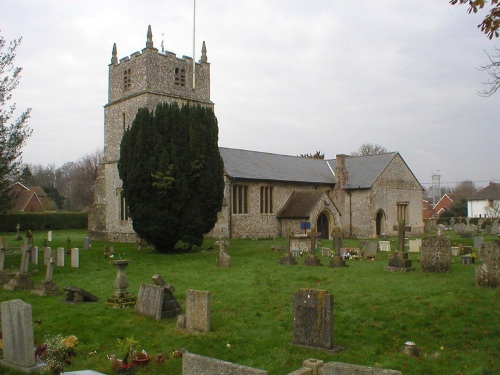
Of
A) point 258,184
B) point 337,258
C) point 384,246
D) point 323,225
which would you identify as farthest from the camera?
point 323,225

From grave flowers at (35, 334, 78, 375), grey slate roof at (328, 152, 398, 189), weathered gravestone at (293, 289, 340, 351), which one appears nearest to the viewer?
grave flowers at (35, 334, 78, 375)

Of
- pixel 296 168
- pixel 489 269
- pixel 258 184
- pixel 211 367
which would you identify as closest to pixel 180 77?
pixel 258 184

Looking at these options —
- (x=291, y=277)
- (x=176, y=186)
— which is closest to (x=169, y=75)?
(x=176, y=186)

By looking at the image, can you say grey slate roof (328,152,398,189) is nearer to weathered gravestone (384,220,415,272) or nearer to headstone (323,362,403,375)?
weathered gravestone (384,220,415,272)

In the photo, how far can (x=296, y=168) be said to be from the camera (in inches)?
1399

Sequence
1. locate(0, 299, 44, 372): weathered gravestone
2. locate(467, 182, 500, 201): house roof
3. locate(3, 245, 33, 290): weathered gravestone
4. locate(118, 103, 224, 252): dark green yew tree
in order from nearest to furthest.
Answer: locate(0, 299, 44, 372): weathered gravestone → locate(3, 245, 33, 290): weathered gravestone → locate(118, 103, 224, 252): dark green yew tree → locate(467, 182, 500, 201): house roof

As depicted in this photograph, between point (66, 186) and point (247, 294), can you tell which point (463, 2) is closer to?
point (247, 294)

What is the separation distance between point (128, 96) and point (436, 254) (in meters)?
20.0

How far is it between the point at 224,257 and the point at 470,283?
27.2 ft

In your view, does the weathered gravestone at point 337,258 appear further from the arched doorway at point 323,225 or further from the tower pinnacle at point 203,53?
the tower pinnacle at point 203,53

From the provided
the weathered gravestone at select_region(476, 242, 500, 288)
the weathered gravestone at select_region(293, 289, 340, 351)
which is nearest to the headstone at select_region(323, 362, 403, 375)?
the weathered gravestone at select_region(293, 289, 340, 351)

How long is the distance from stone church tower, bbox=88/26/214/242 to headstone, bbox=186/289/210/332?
19460mm

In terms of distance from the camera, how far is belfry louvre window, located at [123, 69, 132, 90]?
92.2ft

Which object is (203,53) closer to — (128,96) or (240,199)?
(128,96)
